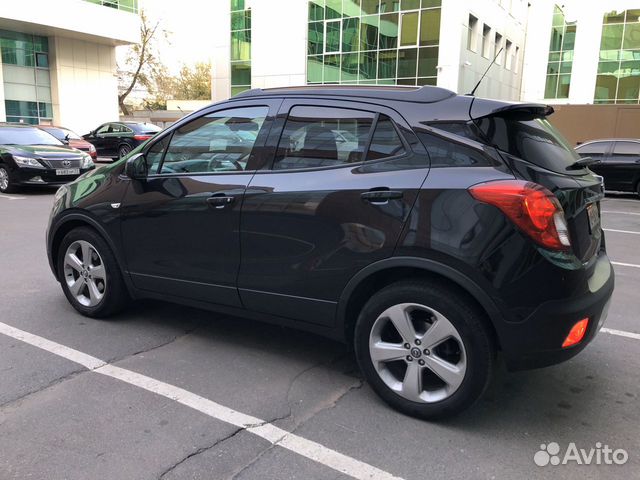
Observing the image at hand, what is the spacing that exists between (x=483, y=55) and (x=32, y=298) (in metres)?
29.0

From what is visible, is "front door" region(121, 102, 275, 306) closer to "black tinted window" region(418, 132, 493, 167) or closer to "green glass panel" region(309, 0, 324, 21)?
"black tinted window" region(418, 132, 493, 167)

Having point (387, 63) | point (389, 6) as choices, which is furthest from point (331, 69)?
point (389, 6)

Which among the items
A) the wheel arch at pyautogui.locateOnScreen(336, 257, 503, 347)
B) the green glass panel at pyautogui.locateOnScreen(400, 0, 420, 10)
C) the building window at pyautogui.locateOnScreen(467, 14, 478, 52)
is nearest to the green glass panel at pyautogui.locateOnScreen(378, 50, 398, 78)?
the green glass panel at pyautogui.locateOnScreen(400, 0, 420, 10)

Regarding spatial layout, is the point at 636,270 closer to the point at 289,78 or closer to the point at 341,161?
the point at 341,161

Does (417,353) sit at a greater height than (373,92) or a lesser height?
lesser

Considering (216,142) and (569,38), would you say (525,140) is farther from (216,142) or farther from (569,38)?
(569,38)

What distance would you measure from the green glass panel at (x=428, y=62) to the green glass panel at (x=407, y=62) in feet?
0.81

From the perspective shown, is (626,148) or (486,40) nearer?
(626,148)

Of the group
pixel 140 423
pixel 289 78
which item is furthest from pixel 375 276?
pixel 289 78

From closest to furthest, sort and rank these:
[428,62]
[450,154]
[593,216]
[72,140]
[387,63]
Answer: [450,154] → [593,216] → [72,140] → [428,62] → [387,63]

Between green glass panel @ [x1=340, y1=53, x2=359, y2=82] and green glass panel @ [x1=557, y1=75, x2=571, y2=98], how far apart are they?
1308 cm

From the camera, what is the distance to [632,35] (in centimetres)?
2970

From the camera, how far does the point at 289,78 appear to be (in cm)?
3059

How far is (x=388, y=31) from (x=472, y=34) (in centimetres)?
422
